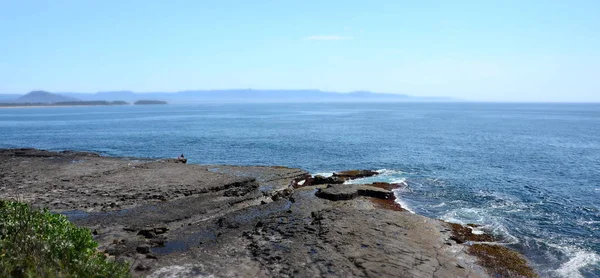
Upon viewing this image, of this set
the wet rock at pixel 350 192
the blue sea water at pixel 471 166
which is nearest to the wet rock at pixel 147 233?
the wet rock at pixel 350 192

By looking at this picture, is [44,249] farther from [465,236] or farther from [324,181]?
[324,181]

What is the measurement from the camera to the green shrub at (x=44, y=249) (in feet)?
56.0

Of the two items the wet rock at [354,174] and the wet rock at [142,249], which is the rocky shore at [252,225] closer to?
the wet rock at [142,249]

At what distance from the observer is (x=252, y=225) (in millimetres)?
31781

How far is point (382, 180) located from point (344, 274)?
2872 centimetres

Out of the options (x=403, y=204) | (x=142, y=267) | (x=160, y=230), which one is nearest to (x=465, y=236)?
(x=403, y=204)

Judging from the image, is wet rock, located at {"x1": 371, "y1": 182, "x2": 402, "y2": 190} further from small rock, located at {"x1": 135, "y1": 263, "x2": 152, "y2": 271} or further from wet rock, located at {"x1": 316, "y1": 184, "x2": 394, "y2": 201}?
small rock, located at {"x1": 135, "y1": 263, "x2": 152, "y2": 271}

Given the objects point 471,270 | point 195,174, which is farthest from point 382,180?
point 471,270

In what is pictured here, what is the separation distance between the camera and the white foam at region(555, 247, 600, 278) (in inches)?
1022

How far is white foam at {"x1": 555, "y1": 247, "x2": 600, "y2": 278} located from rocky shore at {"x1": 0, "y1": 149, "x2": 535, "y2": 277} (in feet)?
6.87

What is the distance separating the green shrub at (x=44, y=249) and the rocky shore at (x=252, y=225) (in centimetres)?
388

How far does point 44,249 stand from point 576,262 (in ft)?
101

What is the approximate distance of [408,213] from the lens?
3659 cm

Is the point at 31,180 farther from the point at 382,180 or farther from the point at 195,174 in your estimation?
the point at 382,180
